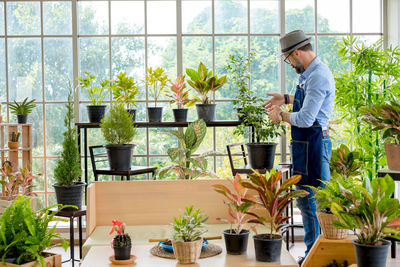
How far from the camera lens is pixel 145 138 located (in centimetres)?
603

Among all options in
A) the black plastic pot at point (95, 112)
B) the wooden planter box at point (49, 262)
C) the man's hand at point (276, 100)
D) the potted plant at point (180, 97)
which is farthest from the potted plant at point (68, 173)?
the wooden planter box at point (49, 262)

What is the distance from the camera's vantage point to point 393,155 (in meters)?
4.11

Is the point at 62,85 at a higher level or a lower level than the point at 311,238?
higher

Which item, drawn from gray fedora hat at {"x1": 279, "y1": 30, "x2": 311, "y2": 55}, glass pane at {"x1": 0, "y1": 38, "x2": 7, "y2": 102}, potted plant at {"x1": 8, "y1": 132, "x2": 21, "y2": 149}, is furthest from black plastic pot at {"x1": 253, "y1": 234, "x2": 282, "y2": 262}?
glass pane at {"x1": 0, "y1": 38, "x2": 7, "y2": 102}

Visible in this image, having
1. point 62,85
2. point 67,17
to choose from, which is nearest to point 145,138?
point 62,85

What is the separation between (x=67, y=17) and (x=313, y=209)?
3.77 metres

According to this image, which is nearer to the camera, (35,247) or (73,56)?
(35,247)

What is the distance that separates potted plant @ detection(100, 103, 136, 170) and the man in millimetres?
1331

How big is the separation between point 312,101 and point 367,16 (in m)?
2.83

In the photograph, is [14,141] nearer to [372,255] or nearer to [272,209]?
[272,209]

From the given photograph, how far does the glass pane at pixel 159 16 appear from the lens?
6.00 metres

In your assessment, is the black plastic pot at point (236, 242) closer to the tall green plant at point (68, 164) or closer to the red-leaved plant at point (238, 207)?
the red-leaved plant at point (238, 207)

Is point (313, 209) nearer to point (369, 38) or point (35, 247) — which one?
point (35, 247)

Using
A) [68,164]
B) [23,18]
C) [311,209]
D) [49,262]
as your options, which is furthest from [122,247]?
[23,18]
